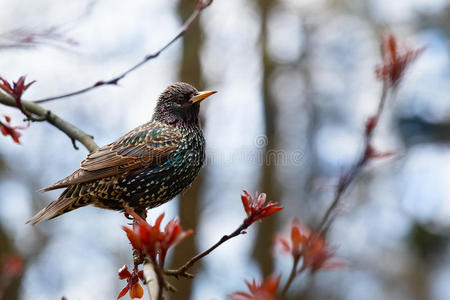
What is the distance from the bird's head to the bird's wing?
0.55 feet

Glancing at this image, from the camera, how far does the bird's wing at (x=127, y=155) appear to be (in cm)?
318

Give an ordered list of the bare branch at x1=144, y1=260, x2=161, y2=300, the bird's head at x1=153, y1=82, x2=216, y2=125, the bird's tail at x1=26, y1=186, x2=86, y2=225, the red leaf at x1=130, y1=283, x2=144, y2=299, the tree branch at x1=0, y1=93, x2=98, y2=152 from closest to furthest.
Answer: the bare branch at x1=144, y1=260, x2=161, y2=300, the red leaf at x1=130, y1=283, x2=144, y2=299, the tree branch at x1=0, y1=93, x2=98, y2=152, the bird's tail at x1=26, y1=186, x2=86, y2=225, the bird's head at x1=153, y1=82, x2=216, y2=125

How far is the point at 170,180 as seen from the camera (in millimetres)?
→ 3127

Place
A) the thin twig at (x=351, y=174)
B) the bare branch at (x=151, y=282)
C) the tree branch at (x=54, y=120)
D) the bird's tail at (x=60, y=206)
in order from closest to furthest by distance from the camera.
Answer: the thin twig at (x=351, y=174) → the bare branch at (x=151, y=282) → the tree branch at (x=54, y=120) → the bird's tail at (x=60, y=206)

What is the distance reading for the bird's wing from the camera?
3178mm

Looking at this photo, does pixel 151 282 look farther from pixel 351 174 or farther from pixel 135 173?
pixel 135 173

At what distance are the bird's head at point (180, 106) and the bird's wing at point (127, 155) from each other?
0.17 m

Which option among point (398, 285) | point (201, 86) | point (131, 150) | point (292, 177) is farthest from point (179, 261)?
point (398, 285)

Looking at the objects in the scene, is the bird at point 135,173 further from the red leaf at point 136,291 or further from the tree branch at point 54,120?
the red leaf at point 136,291

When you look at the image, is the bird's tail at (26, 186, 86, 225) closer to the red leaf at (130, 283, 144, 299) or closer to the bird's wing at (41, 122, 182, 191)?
the bird's wing at (41, 122, 182, 191)

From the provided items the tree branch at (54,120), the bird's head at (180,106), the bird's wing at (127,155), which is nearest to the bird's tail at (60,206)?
the bird's wing at (127,155)

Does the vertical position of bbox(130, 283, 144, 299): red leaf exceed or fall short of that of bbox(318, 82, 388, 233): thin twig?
it falls short

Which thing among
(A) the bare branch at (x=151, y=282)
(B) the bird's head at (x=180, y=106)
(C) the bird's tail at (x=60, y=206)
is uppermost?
(B) the bird's head at (x=180, y=106)

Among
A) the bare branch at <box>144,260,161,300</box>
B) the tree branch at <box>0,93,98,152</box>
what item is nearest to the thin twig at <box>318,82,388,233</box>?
the bare branch at <box>144,260,161,300</box>
